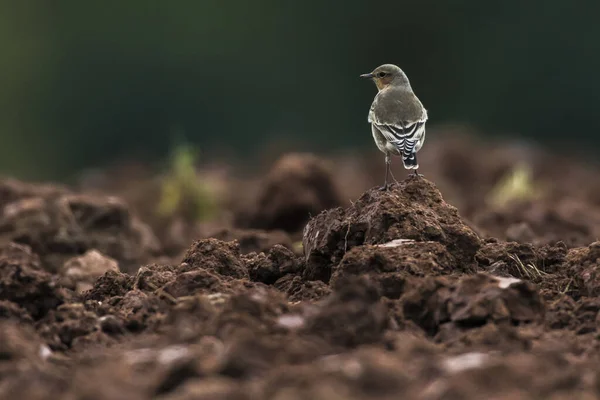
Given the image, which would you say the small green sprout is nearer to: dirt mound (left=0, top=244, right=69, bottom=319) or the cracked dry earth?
the cracked dry earth

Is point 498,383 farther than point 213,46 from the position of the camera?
No

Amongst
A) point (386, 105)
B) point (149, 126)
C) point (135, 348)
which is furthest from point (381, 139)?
point (149, 126)

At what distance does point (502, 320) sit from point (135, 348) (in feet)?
4.27

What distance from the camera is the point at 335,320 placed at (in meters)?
3.96

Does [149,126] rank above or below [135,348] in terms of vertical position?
above

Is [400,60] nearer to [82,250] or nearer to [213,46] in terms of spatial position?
[213,46]

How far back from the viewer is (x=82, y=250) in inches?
340

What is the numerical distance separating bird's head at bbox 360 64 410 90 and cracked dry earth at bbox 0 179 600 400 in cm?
236

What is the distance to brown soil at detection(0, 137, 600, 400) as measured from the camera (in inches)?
130

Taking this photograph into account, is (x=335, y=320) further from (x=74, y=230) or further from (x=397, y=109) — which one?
(x=74, y=230)

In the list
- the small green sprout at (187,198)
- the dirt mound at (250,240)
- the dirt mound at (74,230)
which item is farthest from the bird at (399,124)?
the small green sprout at (187,198)

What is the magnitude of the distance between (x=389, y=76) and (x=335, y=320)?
14.0 feet

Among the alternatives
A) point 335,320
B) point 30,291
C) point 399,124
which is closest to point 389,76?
point 399,124

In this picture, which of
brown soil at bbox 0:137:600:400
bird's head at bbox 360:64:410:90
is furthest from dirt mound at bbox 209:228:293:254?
brown soil at bbox 0:137:600:400
